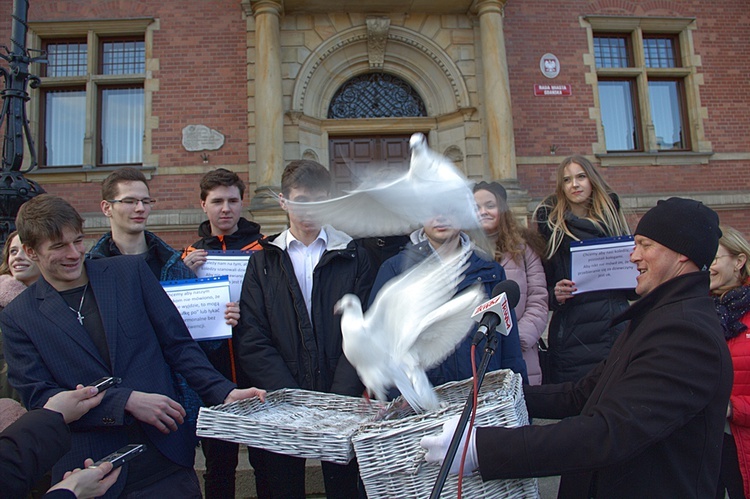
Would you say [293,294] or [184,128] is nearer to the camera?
[293,294]

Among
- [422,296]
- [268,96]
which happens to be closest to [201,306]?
[422,296]

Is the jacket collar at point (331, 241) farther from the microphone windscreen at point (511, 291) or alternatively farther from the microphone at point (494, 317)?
the microphone at point (494, 317)

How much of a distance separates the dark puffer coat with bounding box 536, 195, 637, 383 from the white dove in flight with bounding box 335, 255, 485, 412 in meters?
1.23

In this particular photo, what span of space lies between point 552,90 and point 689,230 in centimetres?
849

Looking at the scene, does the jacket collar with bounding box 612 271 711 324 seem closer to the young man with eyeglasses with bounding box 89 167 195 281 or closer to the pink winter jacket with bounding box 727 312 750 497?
the pink winter jacket with bounding box 727 312 750 497

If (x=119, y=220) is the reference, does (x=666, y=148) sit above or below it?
above

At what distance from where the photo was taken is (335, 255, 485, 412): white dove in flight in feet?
6.18

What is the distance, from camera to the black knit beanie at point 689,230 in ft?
5.62

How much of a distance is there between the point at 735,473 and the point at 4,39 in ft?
36.0

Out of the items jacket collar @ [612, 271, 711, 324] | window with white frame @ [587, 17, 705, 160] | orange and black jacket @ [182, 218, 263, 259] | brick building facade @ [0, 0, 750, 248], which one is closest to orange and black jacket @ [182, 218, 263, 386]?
orange and black jacket @ [182, 218, 263, 259]

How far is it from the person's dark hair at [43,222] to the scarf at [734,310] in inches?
113

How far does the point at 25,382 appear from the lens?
6.50ft

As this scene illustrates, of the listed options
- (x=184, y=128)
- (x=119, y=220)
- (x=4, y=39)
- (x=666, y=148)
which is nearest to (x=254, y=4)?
(x=184, y=128)

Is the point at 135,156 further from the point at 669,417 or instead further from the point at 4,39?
the point at 669,417
